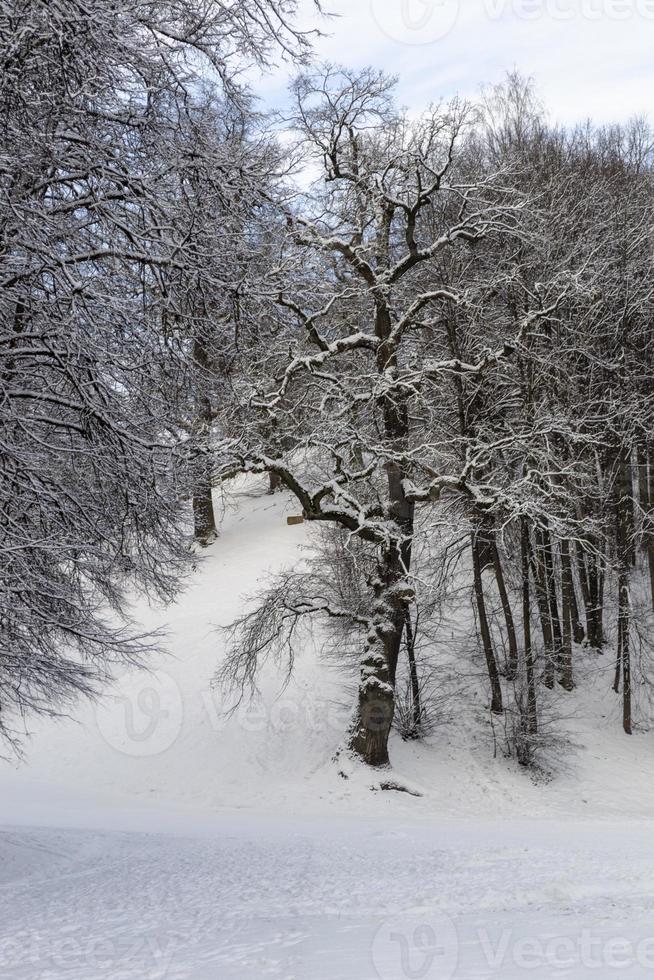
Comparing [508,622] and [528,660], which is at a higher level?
[508,622]

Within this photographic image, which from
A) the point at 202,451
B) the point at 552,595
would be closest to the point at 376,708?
the point at 552,595

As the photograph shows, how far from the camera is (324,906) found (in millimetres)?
6887

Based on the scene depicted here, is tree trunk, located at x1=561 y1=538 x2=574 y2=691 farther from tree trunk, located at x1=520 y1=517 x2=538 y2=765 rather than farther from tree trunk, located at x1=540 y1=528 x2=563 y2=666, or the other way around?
tree trunk, located at x1=520 y1=517 x2=538 y2=765

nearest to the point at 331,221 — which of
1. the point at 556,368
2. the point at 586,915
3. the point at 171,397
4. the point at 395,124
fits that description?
the point at 395,124

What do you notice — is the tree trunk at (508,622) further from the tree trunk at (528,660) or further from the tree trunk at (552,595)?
the tree trunk at (552,595)

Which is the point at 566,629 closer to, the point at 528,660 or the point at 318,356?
the point at 528,660

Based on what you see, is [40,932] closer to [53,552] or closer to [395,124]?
[53,552]

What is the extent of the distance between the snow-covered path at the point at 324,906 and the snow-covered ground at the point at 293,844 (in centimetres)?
3

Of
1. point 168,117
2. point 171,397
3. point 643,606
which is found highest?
point 168,117

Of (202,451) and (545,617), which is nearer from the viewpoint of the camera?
(202,451)

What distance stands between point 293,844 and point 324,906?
363 centimetres

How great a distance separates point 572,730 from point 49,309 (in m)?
14.7

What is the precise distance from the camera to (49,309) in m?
6.43

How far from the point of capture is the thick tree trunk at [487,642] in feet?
55.9
